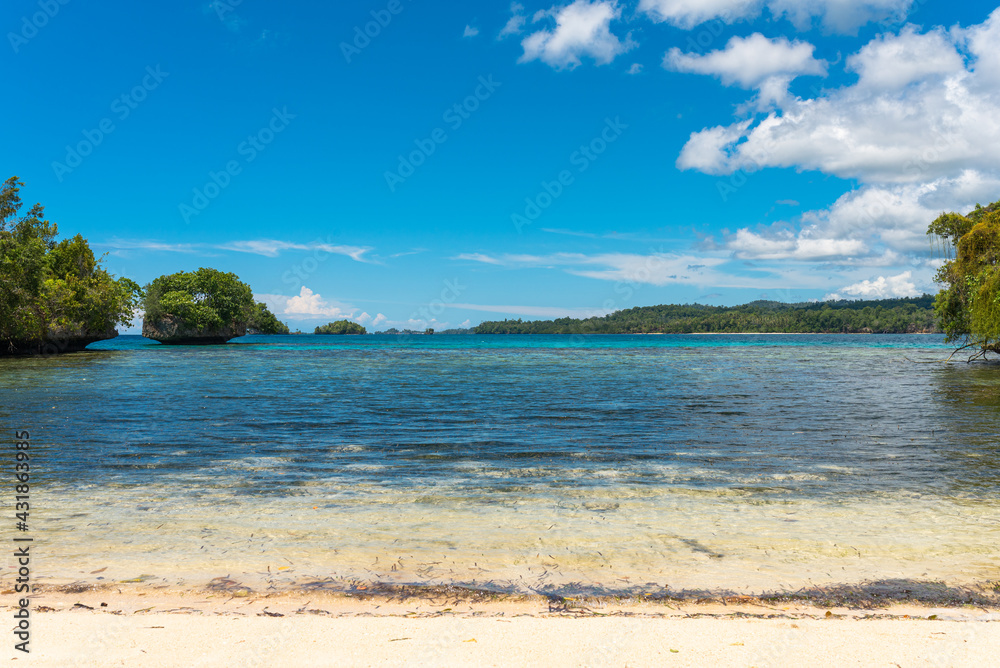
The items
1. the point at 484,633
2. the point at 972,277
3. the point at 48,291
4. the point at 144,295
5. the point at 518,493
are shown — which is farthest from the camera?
the point at 144,295

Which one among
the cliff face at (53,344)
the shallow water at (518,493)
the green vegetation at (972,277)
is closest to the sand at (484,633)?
the shallow water at (518,493)

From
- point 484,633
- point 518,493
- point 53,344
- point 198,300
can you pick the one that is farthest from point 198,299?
point 484,633

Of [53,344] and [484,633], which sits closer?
[484,633]

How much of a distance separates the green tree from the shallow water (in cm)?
8481

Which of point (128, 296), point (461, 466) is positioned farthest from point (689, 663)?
point (128, 296)

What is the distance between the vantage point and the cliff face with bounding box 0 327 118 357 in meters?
56.0

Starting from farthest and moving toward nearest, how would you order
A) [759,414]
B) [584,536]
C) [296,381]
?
[296,381]
[759,414]
[584,536]

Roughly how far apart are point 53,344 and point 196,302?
133 ft

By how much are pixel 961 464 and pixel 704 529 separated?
8.05 metres

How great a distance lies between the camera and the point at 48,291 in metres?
56.6

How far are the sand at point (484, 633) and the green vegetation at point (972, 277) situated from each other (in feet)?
115

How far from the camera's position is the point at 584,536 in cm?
770

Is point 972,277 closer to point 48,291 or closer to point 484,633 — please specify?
point 484,633

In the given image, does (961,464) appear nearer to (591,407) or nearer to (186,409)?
(591,407)
